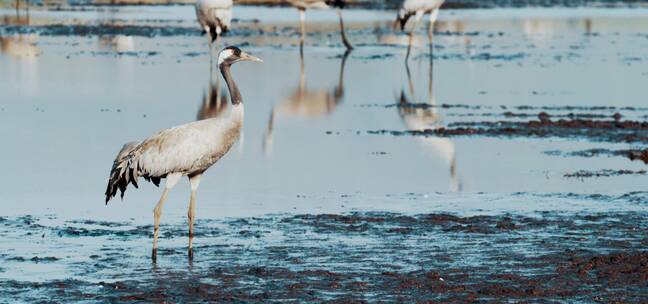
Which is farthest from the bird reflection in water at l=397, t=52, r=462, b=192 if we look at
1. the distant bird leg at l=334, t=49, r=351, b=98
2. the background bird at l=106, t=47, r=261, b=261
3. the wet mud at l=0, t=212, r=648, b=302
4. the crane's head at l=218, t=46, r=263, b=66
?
the background bird at l=106, t=47, r=261, b=261

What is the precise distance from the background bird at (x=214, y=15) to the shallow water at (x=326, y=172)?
2.22ft

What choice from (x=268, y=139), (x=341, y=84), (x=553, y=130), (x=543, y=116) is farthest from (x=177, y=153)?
(x=341, y=84)

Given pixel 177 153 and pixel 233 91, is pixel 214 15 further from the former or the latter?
pixel 177 153

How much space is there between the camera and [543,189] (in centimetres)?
1328

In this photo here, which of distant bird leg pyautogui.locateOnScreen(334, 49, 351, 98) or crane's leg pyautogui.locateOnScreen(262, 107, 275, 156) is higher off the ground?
distant bird leg pyautogui.locateOnScreen(334, 49, 351, 98)

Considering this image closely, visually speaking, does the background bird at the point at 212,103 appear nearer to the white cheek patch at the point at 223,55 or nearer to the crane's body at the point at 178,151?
the white cheek patch at the point at 223,55

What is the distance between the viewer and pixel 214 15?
1107 inches

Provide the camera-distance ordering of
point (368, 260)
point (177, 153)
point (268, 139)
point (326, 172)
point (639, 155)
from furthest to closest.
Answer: point (268, 139) → point (639, 155) → point (326, 172) → point (177, 153) → point (368, 260)

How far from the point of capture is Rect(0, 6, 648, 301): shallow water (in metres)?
9.68

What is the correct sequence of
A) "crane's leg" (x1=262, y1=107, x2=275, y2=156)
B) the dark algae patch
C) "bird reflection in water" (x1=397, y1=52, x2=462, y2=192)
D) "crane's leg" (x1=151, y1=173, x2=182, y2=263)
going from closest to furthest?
"crane's leg" (x1=151, y1=173, x2=182, y2=263) < "bird reflection in water" (x1=397, y1=52, x2=462, y2=192) < "crane's leg" (x1=262, y1=107, x2=275, y2=156) < the dark algae patch

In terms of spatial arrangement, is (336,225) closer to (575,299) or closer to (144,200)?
(144,200)

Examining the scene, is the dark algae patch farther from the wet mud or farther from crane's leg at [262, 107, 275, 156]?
the wet mud

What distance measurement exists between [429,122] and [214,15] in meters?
10.3

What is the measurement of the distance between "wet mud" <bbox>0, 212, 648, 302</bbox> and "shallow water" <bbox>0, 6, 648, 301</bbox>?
0.03 meters
